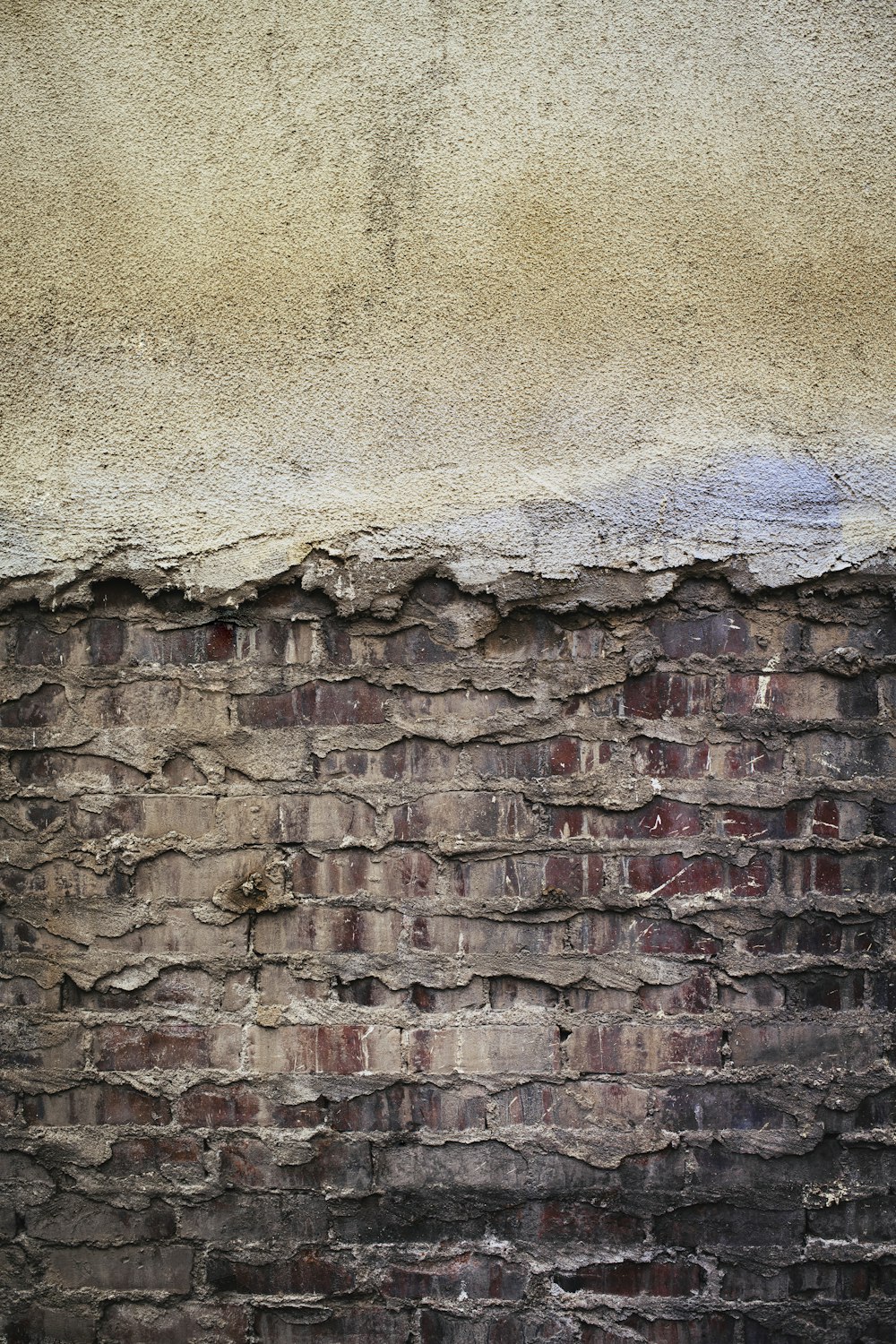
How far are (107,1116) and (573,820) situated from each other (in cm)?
102

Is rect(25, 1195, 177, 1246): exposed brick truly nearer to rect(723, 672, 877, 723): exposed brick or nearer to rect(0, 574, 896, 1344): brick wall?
rect(0, 574, 896, 1344): brick wall

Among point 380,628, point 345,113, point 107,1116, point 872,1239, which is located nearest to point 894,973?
point 872,1239

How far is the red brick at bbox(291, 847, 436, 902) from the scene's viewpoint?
5.46ft

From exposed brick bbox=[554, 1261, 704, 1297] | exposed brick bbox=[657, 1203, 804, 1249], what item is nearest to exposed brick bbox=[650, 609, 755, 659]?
exposed brick bbox=[657, 1203, 804, 1249]

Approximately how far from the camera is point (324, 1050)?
166cm

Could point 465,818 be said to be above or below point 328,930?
above

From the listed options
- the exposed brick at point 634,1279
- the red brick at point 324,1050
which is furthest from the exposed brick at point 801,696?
the exposed brick at point 634,1279

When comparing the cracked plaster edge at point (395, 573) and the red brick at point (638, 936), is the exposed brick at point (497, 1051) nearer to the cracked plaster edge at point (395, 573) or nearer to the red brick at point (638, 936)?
the red brick at point (638, 936)

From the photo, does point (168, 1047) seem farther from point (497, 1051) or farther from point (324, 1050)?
point (497, 1051)

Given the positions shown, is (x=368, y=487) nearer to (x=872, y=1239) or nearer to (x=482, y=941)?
(x=482, y=941)

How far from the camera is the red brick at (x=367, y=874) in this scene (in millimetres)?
1664

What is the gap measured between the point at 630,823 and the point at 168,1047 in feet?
3.11

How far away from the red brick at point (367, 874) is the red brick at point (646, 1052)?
42 centimetres

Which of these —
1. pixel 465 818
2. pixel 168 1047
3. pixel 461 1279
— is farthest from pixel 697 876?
pixel 168 1047
